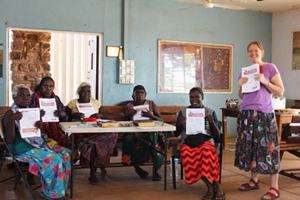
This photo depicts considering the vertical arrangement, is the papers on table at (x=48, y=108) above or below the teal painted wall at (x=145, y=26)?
below

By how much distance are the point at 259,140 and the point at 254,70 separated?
0.82 meters

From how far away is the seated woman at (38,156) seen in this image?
307cm

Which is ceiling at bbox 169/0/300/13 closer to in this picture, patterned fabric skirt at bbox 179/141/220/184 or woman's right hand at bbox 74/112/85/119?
woman's right hand at bbox 74/112/85/119

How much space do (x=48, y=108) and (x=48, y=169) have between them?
0.87m

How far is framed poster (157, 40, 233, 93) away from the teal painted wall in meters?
0.15

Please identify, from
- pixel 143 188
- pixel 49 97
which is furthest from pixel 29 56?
pixel 143 188

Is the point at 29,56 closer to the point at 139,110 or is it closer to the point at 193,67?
the point at 193,67

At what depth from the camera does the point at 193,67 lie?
7129 millimetres

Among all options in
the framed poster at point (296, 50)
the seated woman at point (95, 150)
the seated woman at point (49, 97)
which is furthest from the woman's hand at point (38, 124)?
the framed poster at point (296, 50)

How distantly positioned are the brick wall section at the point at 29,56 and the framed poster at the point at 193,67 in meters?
2.93

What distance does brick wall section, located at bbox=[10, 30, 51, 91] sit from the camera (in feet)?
23.0

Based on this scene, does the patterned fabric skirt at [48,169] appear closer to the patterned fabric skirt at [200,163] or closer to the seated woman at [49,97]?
the seated woman at [49,97]

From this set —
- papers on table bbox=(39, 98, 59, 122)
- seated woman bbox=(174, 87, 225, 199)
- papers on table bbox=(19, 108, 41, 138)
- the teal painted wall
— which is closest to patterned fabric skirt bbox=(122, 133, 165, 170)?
seated woman bbox=(174, 87, 225, 199)

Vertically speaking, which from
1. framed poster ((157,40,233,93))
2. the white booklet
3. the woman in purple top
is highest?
framed poster ((157,40,233,93))
